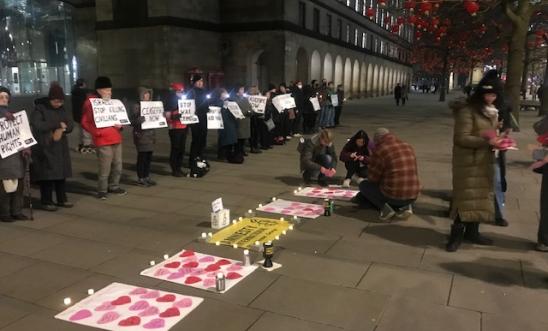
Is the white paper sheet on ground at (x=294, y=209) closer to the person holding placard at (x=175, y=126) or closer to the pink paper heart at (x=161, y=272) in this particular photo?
the pink paper heart at (x=161, y=272)

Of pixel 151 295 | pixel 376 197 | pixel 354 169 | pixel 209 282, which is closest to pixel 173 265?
pixel 209 282

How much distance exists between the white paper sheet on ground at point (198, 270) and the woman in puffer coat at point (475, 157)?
2546 millimetres

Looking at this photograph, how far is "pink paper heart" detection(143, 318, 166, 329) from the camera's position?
3.86 meters

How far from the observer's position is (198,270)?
199 inches

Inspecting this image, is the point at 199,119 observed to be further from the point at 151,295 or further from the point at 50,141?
the point at 151,295

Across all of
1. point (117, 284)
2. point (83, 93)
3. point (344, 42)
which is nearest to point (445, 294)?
point (117, 284)

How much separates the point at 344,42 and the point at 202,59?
16931 millimetres

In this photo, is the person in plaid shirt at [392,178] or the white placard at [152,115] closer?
the person in plaid shirt at [392,178]

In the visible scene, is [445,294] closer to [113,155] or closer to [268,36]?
[113,155]

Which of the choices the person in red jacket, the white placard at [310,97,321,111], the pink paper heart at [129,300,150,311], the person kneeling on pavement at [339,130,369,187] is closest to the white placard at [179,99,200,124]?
the person in red jacket

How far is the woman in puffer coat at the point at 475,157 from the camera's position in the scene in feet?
17.6

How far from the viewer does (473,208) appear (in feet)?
17.9

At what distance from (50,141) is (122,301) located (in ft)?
12.4

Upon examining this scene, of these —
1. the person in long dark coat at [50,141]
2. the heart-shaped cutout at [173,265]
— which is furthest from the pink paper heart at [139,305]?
the person in long dark coat at [50,141]
